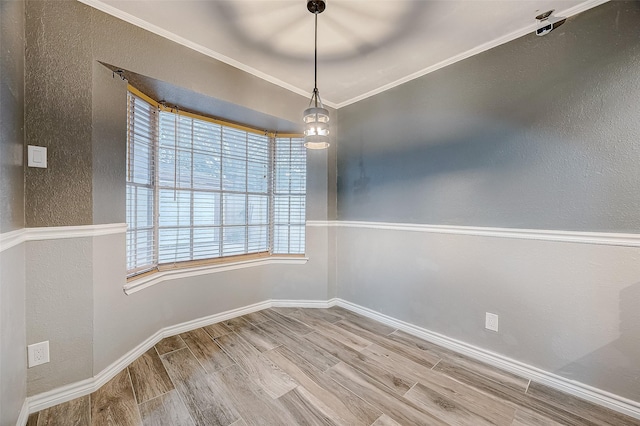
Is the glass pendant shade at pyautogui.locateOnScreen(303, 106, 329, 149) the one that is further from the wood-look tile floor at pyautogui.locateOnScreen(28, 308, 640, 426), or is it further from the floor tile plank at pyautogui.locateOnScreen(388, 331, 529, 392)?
the floor tile plank at pyautogui.locateOnScreen(388, 331, 529, 392)

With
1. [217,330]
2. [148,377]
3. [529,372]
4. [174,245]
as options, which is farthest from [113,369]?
[529,372]

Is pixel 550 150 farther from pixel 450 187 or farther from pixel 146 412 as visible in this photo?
pixel 146 412

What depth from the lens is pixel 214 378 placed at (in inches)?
70.9

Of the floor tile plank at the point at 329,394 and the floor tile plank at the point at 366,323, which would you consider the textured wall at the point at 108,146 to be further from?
the floor tile plank at the point at 366,323

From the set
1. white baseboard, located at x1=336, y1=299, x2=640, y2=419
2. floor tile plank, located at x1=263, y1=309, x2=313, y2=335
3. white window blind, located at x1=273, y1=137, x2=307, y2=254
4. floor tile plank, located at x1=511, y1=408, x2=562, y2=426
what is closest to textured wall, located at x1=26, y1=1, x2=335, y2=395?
floor tile plank, located at x1=263, y1=309, x2=313, y2=335

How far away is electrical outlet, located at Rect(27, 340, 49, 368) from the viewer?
1487mm

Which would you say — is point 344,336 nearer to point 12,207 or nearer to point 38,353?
point 38,353

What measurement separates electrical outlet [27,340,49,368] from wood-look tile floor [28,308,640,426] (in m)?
0.28

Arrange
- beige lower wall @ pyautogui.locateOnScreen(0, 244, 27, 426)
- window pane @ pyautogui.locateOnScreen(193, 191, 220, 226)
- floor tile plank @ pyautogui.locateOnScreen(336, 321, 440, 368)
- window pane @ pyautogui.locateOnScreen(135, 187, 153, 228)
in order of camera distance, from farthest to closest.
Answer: window pane @ pyautogui.locateOnScreen(193, 191, 220, 226) → window pane @ pyautogui.locateOnScreen(135, 187, 153, 228) → floor tile plank @ pyautogui.locateOnScreen(336, 321, 440, 368) → beige lower wall @ pyautogui.locateOnScreen(0, 244, 27, 426)

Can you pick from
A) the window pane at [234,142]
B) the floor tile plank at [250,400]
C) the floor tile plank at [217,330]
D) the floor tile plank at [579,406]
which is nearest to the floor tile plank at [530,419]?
the floor tile plank at [579,406]

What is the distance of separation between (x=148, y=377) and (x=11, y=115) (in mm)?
1744

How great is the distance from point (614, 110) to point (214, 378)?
10.1ft

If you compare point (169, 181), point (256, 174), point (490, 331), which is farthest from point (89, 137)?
point (490, 331)

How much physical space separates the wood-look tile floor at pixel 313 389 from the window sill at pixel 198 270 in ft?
1.79
